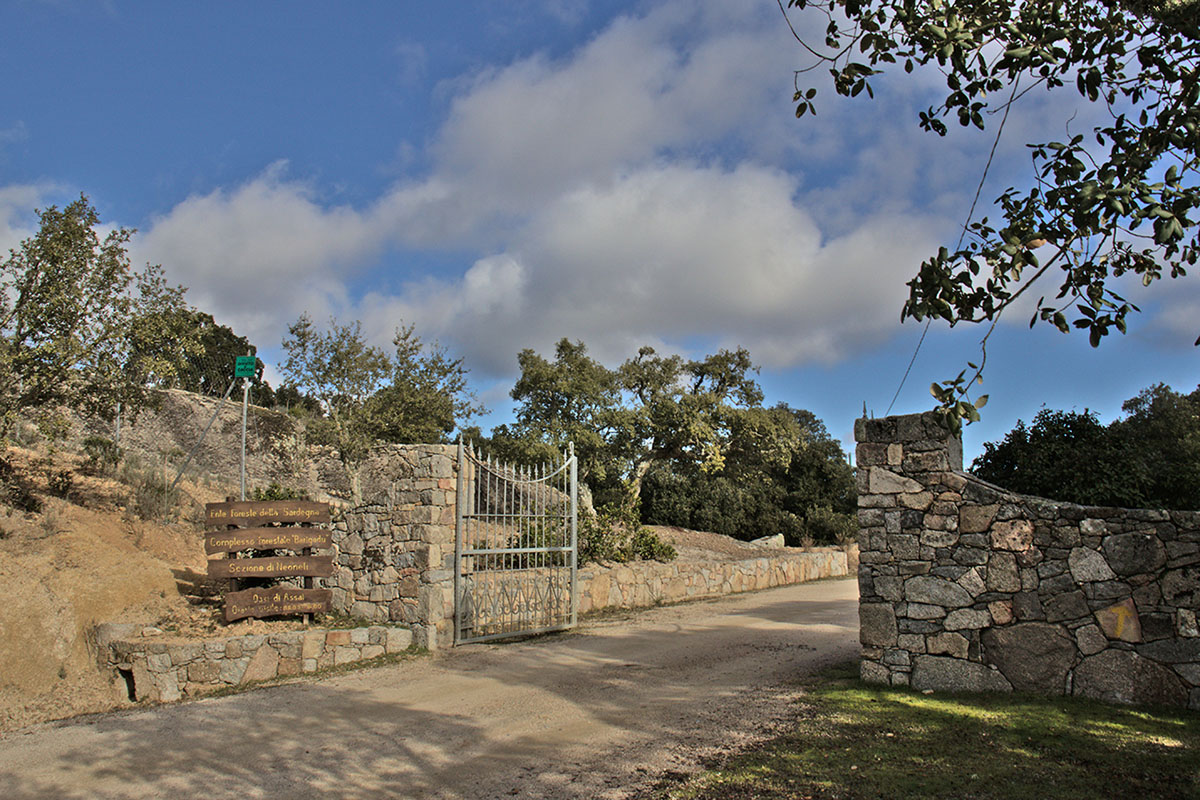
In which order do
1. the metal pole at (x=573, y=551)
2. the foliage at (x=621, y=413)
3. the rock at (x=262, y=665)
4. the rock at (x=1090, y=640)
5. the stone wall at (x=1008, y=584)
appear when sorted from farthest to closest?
the foliage at (x=621, y=413)
the metal pole at (x=573, y=551)
the rock at (x=262, y=665)
the rock at (x=1090, y=640)
the stone wall at (x=1008, y=584)

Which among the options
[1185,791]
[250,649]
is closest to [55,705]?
[250,649]

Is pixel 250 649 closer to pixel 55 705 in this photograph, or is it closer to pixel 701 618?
pixel 55 705

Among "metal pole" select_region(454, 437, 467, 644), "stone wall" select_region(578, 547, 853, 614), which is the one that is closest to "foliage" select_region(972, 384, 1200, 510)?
"stone wall" select_region(578, 547, 853, 614)

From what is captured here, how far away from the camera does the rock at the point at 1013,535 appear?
21.8 feet

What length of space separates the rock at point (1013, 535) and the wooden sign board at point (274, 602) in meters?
7.78

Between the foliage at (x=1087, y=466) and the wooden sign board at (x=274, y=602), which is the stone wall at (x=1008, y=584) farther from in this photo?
the wooden sign board at (x=274, y=602)

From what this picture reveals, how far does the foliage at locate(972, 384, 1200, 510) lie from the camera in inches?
411

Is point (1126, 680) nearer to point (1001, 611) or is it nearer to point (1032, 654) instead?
point (1032, 654)

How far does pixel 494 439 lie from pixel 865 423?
1730 cm

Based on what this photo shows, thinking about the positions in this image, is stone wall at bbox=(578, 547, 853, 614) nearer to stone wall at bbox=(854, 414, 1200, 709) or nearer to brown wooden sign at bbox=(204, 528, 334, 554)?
brown wooden sign at bbox=(204, 528, 334, 554)

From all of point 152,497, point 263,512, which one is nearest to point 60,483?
point 152,497

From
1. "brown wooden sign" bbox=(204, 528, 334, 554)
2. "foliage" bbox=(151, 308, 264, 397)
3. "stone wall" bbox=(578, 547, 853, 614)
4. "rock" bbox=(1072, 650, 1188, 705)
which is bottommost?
"stone wall" bbox=(578, 547, 853, 614)

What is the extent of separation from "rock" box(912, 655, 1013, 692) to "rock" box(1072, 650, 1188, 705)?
24.1 inches

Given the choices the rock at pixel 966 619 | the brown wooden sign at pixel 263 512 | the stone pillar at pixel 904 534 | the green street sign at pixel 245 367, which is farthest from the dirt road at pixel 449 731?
the green street sign at pixel 245 367
